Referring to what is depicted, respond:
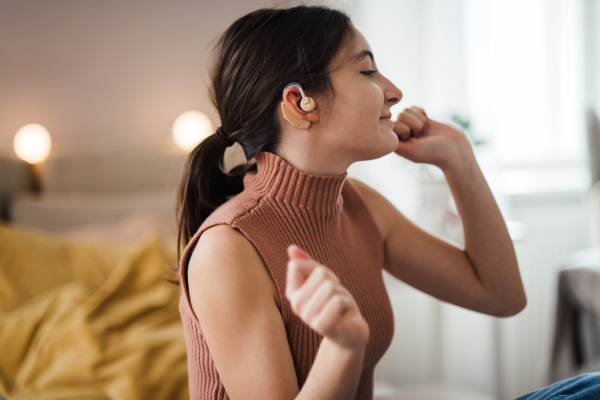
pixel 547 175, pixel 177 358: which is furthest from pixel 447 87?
pixel 177 358

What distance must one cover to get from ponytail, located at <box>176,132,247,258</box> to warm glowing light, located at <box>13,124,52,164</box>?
6.36ft

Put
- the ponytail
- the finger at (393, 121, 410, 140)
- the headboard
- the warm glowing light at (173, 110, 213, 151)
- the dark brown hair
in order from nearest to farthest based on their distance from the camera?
the dark brown hair → the ponytail → the finger at (393, 121, 410, 140) → the headboard → the warm glowing light at (173, 110, 213, 151)

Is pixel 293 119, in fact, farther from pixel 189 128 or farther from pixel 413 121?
pixel 189 128

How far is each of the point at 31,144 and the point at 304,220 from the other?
2135mm

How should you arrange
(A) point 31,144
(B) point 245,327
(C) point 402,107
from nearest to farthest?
(B) point 245,327 < (C) point 402,107 < (A) point 31,144

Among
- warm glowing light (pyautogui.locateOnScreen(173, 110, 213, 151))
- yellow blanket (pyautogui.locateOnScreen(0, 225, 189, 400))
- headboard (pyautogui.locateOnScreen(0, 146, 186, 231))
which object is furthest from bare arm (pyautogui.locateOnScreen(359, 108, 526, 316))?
warm glowing light (pyautogui.locateOnScreen(173, 110, 213, 151))

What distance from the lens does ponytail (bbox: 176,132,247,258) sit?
0.94 m

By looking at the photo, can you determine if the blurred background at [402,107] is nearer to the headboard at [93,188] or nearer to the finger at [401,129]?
the headboard at [93,188]

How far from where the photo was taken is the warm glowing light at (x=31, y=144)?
2629 mm

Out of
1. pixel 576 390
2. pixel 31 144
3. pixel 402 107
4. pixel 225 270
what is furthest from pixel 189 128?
pixel 576 390

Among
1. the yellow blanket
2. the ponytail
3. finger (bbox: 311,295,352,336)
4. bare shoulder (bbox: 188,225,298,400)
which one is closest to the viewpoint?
finger (bbox: 311,295,352,336)

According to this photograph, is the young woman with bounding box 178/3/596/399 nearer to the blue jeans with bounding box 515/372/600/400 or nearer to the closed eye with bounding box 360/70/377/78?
the closed eye with bounding box 360/70/377/78

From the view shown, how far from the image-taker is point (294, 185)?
882mm

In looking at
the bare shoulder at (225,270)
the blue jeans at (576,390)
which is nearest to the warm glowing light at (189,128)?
the bare shoulder at (225,270)
